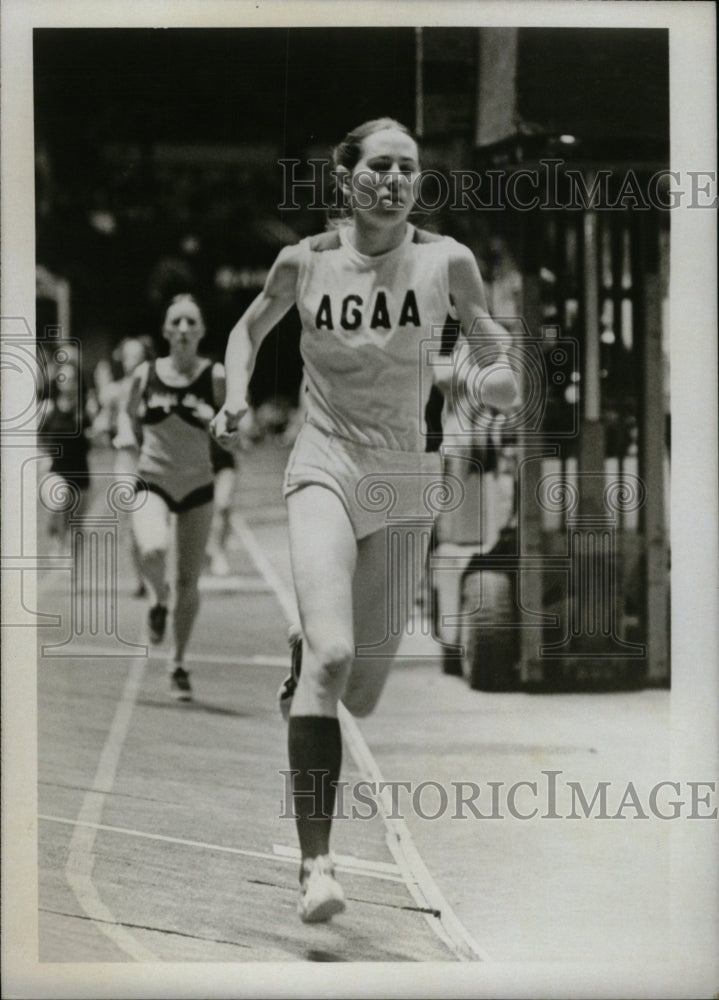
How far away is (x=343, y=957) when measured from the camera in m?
3.55

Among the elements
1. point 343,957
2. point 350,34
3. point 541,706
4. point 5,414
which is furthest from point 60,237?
point 343,957

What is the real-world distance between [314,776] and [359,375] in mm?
1175

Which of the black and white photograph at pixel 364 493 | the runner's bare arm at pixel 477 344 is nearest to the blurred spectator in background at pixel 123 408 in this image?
the black and white photograph at pixel 364 493

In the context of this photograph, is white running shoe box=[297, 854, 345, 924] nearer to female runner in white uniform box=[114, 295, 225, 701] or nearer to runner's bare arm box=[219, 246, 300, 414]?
female runner in white uniform box=[114, 295, 225, 701]

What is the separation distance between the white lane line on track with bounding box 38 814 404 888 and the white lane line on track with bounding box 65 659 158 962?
0.08 feet

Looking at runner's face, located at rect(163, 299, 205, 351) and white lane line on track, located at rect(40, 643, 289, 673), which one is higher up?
runner's face, located at rect(163, 299, 205, 351)

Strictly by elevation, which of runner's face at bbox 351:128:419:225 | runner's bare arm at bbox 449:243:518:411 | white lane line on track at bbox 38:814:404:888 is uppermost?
runner's face at bbox 351:128:419:225

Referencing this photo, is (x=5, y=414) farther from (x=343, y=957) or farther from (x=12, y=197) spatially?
(x=343, y=957)

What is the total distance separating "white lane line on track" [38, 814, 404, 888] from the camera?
3.59 m

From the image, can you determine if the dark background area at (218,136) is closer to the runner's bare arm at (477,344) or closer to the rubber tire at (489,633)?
the runner's bare arm at (477,344)

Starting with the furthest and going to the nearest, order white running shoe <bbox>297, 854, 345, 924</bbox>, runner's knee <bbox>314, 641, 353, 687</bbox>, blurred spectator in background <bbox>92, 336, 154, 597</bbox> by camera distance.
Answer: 1. blurred spectator in background <bbox>92, 336, 154, 597</bbox>
2. white running shoe <bbox>297, 854, 345, 924</bbox>
3. runner's knee <bbox>314, 641, 353, 687</bbox>

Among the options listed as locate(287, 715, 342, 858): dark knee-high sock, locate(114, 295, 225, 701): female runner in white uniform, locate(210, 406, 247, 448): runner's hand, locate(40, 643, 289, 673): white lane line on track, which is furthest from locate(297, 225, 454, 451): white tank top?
locate(287, 715, 342, 858): dark knee-high sock

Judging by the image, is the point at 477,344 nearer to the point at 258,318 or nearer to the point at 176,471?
the point at 258,318

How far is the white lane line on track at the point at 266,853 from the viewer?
141 inches
